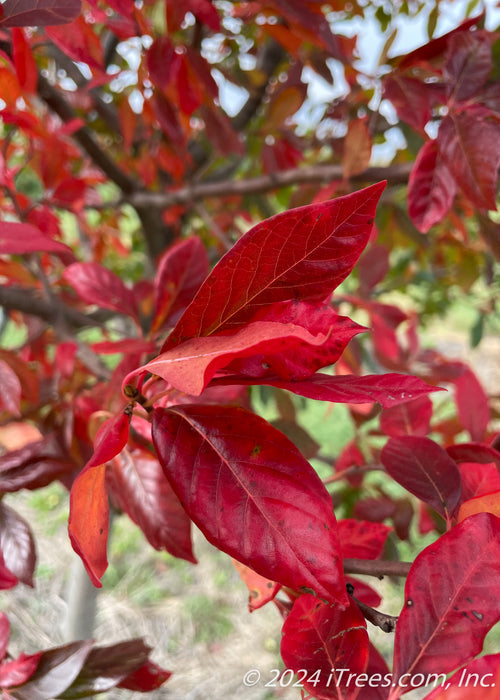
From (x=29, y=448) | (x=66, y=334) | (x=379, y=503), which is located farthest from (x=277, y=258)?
(x=66, y=334)

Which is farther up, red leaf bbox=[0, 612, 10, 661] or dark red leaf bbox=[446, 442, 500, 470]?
dark red leaf bbox=[446, 442, 500, 470]

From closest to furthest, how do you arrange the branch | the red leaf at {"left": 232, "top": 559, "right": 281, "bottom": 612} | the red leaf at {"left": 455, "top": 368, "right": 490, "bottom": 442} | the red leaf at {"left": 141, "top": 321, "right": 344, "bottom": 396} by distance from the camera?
the red leaf at {"left": 141, "top": 321, "right": 344, "bottom": 396}
the red leaf at {"left": 232, "top": 559, "right": 281, "bottom": 612}
the red leaf at {"left": 455, "top": 368, "right": 490, "bottom": 442}
the branch

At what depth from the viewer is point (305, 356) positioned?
24 cm

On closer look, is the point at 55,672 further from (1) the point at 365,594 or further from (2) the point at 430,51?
(2) the point at 430,51

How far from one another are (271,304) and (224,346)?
5 cm

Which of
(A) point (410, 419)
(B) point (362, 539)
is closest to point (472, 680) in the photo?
(B) point (362, 539)

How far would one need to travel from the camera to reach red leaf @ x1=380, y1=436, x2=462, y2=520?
33 cm

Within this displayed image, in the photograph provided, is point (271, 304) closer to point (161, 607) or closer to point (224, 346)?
point (224, 346)

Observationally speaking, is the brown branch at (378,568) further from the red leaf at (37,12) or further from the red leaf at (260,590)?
the red leaf at (37,12)

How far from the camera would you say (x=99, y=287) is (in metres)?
0.54

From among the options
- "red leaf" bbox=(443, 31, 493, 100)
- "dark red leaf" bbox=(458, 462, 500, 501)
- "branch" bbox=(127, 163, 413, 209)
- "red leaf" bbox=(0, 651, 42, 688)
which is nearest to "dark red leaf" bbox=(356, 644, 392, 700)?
"dark red leaf" bbox=(458, 462, 500, 501)

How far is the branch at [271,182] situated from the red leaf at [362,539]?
1.57ft

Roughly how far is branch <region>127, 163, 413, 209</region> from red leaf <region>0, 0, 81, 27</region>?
460 mm

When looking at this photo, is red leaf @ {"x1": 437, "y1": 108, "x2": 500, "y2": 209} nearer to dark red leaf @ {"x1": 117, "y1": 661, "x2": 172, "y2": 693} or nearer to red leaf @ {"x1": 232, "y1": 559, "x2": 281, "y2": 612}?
red leaf @ {"x1": 232, "y1": 559, "x2": 281, "y2": 612}
